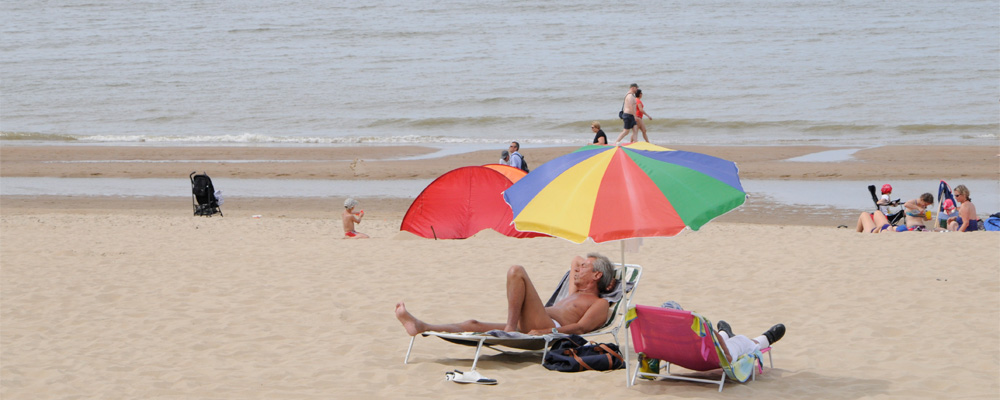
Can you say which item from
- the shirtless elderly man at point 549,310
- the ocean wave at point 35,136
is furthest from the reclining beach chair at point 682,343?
the ocean wave at point 35,136

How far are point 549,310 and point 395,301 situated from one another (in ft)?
7.56

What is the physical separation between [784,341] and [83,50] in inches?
2136

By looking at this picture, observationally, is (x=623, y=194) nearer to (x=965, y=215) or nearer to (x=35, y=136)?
(x=965, y=215)

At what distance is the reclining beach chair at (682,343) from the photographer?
15.3 ft

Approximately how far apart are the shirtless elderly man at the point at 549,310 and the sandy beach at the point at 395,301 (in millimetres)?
259

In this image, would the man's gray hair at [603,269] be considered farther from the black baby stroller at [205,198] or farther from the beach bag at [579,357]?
the black baby stroller at [205,198]

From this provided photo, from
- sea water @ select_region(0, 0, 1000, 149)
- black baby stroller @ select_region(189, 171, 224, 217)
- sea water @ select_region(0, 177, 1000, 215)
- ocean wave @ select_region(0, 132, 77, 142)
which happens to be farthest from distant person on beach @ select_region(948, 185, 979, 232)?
ocean wave @ select_region(0, 132, 77, 142)

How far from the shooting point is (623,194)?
4.37 meters

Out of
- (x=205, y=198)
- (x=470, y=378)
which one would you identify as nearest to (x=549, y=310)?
(x=470, y=378)

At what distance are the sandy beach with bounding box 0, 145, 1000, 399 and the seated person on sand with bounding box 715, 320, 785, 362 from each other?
0.19 meters

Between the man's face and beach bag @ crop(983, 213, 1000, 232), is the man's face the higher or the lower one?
the higher one

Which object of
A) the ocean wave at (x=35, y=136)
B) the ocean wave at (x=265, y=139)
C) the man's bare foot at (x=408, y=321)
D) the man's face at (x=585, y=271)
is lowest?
the man's bare foot at (x=408, y=321)

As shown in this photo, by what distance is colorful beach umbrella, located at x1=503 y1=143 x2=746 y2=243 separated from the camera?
4.24m

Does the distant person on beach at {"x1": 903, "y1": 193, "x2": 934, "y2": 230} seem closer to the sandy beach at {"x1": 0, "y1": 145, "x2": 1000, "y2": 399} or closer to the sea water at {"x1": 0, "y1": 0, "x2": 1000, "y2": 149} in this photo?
the sandy beach at {"x1": 0, "y1": 145, "x2": 1000, "y2": 399}
